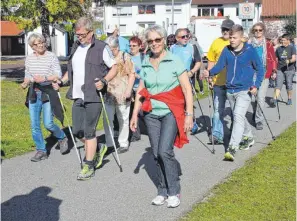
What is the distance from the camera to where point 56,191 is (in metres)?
5.97

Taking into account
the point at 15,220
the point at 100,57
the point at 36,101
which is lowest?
the point at 15,220

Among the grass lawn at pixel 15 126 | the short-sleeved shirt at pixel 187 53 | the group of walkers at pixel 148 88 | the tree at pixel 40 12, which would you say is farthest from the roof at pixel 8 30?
the short-sleeved shirt at pixel 187 53

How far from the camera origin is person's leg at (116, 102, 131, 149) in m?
8.23

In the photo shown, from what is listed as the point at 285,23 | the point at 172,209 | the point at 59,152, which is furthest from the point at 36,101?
the point at 285,23

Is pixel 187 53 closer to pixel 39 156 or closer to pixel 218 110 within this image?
pixel 218 110

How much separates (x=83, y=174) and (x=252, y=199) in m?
2.20

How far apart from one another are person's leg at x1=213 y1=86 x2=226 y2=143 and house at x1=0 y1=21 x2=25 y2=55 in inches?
2215

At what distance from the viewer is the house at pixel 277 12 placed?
66.9 m

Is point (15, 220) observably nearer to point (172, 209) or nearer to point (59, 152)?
point (172, 209)

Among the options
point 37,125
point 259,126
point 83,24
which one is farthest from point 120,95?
point 259,126

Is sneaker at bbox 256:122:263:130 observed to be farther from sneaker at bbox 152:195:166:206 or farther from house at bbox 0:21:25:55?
house at bbox 0:21:25:55

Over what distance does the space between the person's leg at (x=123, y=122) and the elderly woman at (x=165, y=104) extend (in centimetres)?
274

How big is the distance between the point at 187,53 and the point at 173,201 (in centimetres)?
419

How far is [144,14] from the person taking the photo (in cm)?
6981
